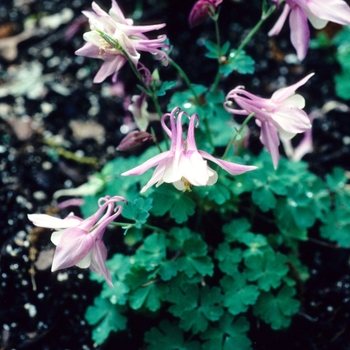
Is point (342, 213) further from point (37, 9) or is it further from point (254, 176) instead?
point (37, 9)

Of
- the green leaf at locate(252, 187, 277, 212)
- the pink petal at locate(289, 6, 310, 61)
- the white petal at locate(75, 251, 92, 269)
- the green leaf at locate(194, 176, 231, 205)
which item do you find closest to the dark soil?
the green leaf at locate(252, 187, 277, 212)

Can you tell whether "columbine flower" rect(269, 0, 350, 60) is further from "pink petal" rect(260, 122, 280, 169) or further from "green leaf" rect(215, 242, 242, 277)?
"green leaf" rect(215, 242, 242, 277)

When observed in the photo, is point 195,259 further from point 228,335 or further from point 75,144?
point 75,144

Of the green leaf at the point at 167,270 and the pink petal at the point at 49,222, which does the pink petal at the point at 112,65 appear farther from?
the green leaf at the point at 167,270

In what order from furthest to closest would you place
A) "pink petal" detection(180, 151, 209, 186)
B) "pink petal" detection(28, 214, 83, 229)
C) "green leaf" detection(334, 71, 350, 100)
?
"green leaf" detection(334, 71, 350, 100) → "pink petal" detection(28, 214, 83, 229) → "pink petal" detection(180, 151, 209, 186)

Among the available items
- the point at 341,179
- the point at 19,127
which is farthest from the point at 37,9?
the point at 341,179

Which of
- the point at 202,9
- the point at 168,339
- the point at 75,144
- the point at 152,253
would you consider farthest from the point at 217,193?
the point at 75,144
